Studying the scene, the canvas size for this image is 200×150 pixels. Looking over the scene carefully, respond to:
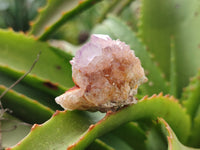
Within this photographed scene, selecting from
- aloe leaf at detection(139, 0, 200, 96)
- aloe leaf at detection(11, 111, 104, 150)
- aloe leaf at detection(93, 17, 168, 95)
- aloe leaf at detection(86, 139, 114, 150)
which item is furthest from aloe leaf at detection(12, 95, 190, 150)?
aloe leaf at detection(139, 0, 200, 96)

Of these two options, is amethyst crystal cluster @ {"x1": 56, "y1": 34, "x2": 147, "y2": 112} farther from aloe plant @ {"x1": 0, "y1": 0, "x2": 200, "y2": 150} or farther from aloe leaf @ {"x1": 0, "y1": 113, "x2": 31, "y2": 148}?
aloe leaf @ {"x1": 0, "y1": 113, "x2": 31, "y2": 148}

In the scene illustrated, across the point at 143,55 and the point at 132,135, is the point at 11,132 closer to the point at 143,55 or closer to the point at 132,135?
the point at 132,135

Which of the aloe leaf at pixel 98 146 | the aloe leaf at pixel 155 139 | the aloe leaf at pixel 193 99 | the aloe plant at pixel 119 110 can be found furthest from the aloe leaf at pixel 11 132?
the aloe leaf at pixel 193 99

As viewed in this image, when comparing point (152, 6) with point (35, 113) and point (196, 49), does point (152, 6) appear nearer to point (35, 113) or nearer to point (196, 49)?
point (196, 49)

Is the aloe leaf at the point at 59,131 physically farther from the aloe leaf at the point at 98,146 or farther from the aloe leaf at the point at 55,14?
the aloe leaf at the point at 55,14

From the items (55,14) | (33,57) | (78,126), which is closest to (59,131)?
(78,126)

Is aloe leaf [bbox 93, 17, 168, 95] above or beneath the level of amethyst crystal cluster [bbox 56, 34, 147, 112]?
beneath

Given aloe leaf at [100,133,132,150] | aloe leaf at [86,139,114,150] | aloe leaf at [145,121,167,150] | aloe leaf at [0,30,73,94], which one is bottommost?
aloe leaf at [100,133,132,150]
